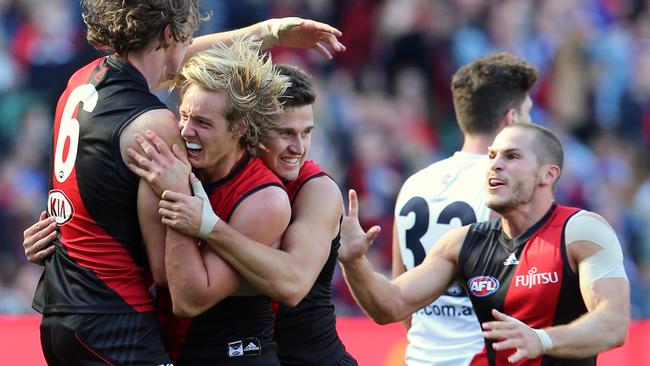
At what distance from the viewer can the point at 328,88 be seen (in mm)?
12266

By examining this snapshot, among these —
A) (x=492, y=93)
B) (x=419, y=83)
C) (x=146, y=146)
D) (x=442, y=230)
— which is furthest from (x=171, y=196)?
(x=419, y=83)

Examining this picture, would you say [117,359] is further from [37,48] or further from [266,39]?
[37,48]

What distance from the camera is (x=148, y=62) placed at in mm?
4777

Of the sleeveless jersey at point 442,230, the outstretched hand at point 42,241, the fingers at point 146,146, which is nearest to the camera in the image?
the fingers at point 146,146

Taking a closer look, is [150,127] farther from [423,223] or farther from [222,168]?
[423,223]

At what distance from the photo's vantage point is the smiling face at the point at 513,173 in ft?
18.6

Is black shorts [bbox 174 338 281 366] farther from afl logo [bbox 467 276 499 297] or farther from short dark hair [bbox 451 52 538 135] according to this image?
short dark hair [bbox 451 52 538 135]

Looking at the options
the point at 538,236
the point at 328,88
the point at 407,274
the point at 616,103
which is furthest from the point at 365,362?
the point at 616,103

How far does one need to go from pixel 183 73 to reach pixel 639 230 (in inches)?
318

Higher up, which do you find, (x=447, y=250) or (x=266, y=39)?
(x=266, y=39)

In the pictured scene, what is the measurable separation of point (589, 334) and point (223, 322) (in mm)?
1608

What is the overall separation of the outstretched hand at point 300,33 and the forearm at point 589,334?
1693 millimetres

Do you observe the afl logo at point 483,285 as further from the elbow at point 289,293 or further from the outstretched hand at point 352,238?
the elbow at point 289,293

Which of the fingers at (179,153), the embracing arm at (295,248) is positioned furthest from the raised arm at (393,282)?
the fingers at (179,153)
